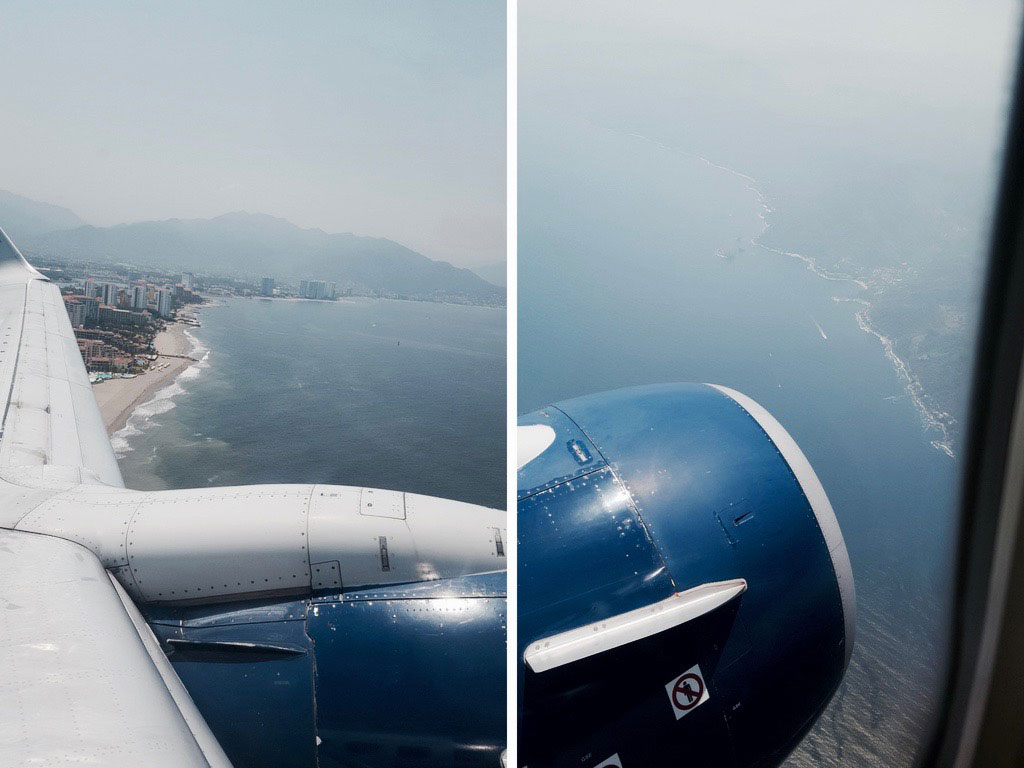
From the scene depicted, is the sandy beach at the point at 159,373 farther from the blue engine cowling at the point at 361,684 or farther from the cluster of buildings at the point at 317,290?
the blue engine cowling at the point at 361,684

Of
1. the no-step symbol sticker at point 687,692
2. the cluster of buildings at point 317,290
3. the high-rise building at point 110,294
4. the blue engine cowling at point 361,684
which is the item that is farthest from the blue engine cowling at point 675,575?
the high-rise building at point 110,294

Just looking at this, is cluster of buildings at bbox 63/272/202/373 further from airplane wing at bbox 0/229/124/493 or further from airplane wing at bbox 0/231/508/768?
airplane wing at bbox 0/231/508/768

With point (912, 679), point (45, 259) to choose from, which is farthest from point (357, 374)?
point (912, 679)

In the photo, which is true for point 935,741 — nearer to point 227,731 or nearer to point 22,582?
point 227,731

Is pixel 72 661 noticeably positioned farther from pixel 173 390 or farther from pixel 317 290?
pixel 173 390

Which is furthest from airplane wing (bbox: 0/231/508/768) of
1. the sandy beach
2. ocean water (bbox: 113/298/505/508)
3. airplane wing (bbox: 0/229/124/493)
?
the sandy beach

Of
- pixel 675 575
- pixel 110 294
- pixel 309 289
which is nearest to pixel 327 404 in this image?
pixel 309 289
